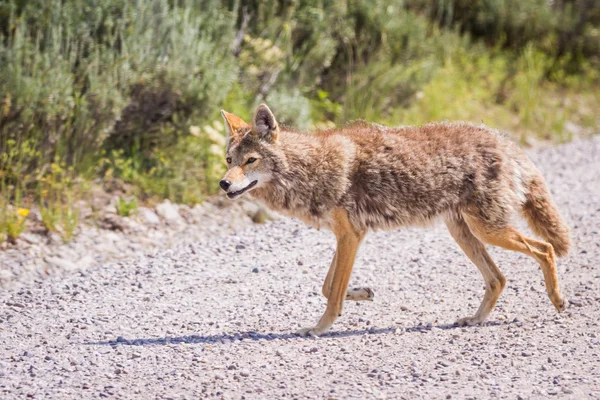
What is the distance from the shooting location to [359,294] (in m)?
5.73

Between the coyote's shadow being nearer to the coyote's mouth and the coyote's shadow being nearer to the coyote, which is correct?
the coyote

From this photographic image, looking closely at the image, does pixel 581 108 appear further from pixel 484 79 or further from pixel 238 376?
pixel 238 376

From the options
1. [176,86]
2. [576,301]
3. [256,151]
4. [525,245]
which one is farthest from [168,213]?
[576,301]

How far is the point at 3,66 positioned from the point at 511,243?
4722 mm

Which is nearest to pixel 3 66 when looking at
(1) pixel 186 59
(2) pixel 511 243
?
(1) pixel 186 59

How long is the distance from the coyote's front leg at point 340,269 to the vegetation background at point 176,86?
2.77 m

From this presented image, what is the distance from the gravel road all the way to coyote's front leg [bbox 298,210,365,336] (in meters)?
0.12

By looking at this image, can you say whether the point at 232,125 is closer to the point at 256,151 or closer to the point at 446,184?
the point at 256,151

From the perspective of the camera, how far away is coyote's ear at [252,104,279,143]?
18.0ft

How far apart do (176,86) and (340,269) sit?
3.61 meters

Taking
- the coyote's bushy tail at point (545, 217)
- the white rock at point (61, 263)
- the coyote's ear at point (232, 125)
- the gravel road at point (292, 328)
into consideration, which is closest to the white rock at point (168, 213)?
the gravel road at point (292, 328)

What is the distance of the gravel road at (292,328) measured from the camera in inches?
175

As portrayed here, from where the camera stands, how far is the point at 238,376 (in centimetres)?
454

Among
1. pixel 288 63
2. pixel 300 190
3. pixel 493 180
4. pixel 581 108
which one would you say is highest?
pixel 493 180
